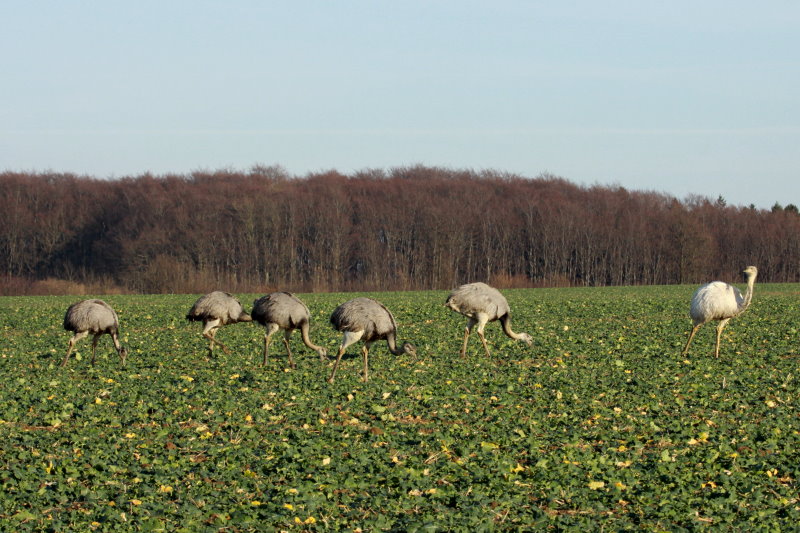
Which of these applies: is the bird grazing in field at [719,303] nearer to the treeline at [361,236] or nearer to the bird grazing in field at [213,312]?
the bird grazing in field at [213,312]

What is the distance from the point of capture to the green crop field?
27.0 feet

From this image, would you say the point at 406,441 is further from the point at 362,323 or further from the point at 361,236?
the point at 361,236

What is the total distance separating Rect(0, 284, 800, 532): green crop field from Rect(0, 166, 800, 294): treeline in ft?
192

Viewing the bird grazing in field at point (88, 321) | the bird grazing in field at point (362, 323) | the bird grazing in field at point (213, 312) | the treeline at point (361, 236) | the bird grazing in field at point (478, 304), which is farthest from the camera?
the treeline at point (361, 236)

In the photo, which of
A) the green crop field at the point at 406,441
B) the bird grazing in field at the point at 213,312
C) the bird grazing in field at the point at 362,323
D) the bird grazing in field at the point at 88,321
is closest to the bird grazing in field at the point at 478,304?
the green crop field at the point at 406,441

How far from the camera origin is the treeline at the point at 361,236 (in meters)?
84.1

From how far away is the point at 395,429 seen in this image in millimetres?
11523

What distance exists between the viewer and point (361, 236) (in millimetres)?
86188

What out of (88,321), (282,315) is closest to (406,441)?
(282,315)

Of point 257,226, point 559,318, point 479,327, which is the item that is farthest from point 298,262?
point 479,327

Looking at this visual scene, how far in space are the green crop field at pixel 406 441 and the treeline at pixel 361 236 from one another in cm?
5849

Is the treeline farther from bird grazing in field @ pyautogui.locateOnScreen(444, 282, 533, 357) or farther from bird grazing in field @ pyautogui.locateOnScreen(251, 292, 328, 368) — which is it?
bird grazing in field @ pyautogui.locateOnScreen(251, 292, 328, 368)

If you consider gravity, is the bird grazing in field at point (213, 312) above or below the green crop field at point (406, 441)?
above

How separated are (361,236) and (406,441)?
75573 mm
